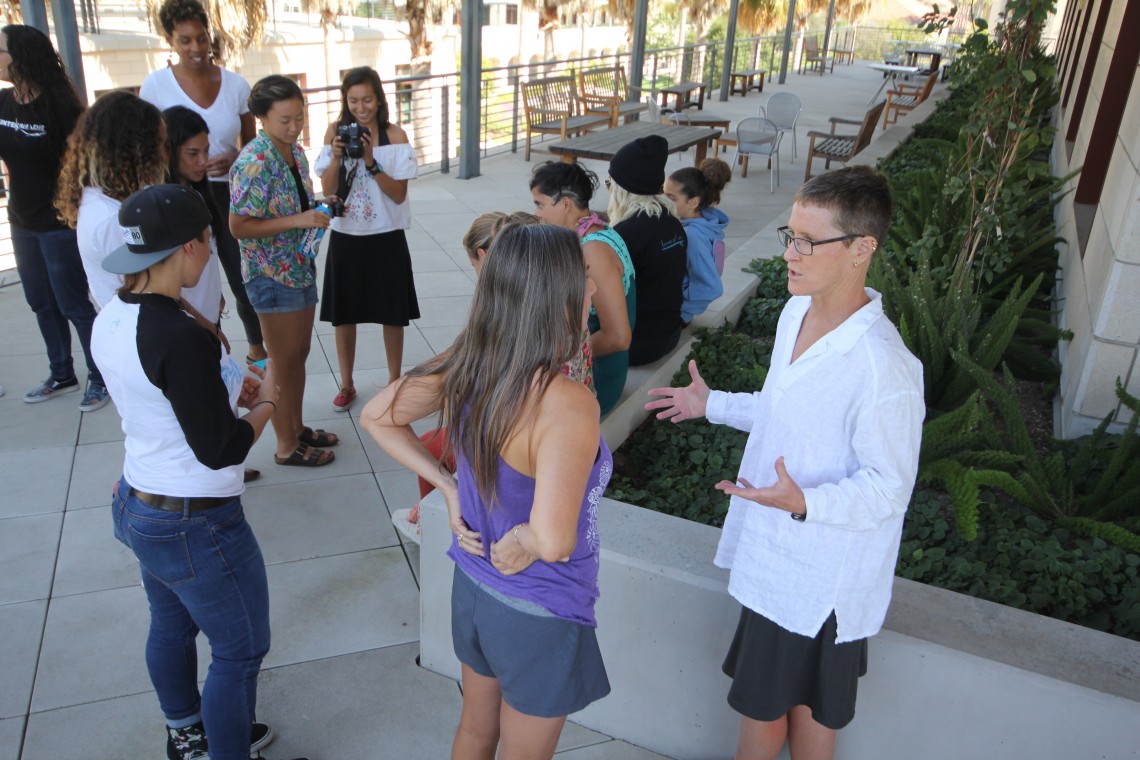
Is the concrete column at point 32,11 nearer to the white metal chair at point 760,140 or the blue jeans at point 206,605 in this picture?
the blue jeans at point 206,605

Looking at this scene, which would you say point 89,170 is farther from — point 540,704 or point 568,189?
point 540,704

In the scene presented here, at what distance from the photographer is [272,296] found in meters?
3.72

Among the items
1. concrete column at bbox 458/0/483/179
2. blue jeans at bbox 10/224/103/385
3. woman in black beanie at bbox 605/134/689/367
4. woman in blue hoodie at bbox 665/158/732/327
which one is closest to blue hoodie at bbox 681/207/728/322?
woman in blue hoodie at bbox 665/158/732/327

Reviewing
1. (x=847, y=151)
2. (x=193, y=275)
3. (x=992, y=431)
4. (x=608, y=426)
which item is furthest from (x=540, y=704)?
(x=847, y=151)

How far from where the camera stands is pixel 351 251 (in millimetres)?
4219

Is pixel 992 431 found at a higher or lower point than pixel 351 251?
lower

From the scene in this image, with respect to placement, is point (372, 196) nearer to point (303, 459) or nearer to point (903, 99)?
point (303, 459)

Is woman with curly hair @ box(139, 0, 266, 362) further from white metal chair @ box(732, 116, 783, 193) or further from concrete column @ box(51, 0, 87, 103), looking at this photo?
white metal chair @ box(732, 116, 783, 193)

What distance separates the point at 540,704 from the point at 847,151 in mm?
9468

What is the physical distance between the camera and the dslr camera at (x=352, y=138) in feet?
13.1

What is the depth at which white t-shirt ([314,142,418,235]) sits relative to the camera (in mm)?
4117

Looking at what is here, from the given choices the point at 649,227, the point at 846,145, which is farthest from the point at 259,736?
the point at 846,145

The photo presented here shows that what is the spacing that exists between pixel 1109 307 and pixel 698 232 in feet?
5.72

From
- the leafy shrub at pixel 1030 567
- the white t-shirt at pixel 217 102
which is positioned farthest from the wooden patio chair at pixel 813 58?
the leafy shrub at pixel 1030 567
